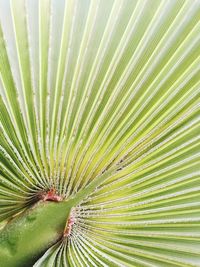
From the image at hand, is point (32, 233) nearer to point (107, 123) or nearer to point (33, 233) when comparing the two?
point (33, 233)

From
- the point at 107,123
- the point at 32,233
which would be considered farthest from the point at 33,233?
the point at 107,123

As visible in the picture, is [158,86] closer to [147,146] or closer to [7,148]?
[147,146]

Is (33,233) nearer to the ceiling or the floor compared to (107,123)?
nearer to the floor

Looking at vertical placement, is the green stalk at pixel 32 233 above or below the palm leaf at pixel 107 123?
below

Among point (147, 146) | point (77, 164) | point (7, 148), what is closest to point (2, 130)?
point (7, 148)

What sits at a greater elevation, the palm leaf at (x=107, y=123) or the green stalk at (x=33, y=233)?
the palm leaf at (x=107, y=123)
